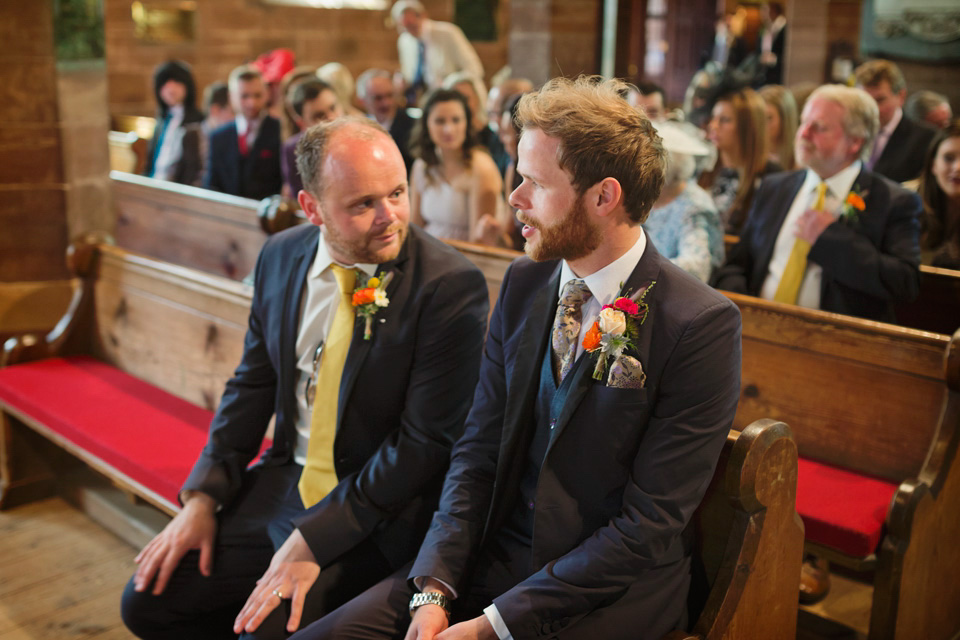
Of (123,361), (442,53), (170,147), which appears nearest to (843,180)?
(123,361)

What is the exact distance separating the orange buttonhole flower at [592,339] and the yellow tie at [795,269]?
63.0 inches

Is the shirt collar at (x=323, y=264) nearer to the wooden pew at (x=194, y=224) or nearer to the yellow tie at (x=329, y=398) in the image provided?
the yellow tie at (x=329, y=398)

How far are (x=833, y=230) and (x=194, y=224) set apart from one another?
9.93ft

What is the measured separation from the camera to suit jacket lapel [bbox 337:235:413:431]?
2.33 m

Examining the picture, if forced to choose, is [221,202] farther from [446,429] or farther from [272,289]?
[446,429]

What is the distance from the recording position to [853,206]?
3121 mm

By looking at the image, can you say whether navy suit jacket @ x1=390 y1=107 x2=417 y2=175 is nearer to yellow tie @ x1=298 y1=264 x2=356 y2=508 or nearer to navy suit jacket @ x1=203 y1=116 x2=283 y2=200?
navy suit jacket @ x1=203 y1=116 x2=283 y2=200

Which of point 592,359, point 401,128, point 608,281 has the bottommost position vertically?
point 592,359

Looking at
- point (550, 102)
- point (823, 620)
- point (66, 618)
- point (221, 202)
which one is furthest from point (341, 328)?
point (221, 202)

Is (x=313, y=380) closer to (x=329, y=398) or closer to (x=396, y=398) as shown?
(x=329, y=398)

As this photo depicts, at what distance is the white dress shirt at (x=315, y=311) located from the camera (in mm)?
2439

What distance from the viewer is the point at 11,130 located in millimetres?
4898

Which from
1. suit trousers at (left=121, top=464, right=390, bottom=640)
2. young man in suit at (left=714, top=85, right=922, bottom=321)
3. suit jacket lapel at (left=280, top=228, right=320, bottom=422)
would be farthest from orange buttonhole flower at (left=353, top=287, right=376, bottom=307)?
young man in suit at (left=714, top=85, right=922, bottom=321)

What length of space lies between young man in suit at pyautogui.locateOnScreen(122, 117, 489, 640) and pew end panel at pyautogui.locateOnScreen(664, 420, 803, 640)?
26.4 inches
